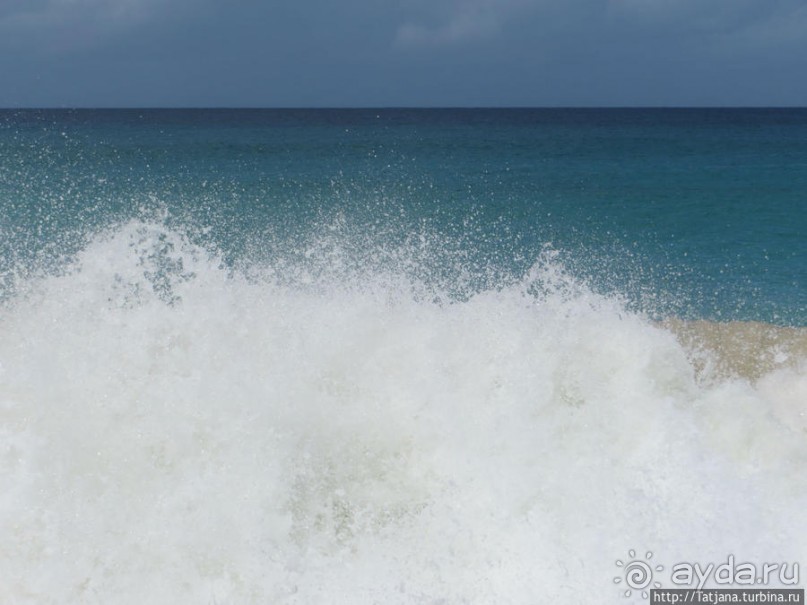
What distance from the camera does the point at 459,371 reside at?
4949 mm

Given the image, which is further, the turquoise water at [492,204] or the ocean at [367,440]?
the turquoise water at [492,204]

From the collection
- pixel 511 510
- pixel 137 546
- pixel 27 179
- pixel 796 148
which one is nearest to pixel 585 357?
pixel 511 510

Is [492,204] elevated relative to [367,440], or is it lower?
elevated

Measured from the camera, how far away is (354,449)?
4.59m

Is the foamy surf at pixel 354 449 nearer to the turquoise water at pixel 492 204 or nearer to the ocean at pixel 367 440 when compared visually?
the ocean at pixel 367 440

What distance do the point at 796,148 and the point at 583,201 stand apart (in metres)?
18.5

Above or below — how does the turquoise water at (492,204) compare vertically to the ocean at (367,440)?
above

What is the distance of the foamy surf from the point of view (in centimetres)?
399

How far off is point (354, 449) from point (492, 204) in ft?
53.2

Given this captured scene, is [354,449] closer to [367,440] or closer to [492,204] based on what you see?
[367,440]

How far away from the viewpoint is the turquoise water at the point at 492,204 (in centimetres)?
1349

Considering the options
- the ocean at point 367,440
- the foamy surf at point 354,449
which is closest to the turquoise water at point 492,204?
the ocean at point 367,440

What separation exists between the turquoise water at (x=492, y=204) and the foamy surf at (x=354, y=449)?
505cm

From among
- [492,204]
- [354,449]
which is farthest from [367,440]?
[492,204]
